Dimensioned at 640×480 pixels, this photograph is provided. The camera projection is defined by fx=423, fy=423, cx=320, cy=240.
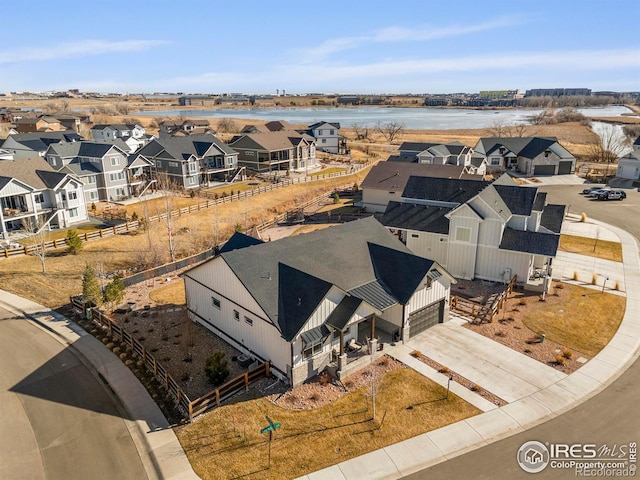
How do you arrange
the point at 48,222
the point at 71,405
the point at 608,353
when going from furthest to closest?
1. the point at 48,222
2. the point at 608,353
3. the point at 71,405

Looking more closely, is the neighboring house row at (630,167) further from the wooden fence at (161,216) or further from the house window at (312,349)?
the house window at (312,349)

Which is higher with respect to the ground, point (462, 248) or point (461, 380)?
point (462, 248)

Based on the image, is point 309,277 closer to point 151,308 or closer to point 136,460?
point 136,460

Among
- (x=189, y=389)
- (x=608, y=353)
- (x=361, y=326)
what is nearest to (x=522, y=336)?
(x=608, y=353)

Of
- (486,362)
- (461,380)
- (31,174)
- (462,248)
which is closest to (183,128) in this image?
(31,174)

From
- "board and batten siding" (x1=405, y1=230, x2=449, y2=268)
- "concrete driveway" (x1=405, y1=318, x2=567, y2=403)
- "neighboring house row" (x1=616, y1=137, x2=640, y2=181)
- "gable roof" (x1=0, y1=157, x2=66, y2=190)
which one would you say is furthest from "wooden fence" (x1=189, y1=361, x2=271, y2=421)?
"neighboring house row" (x1=616, y1=137, x2=640, y2=181)

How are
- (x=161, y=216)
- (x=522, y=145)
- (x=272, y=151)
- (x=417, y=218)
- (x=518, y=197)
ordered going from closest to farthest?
(x=518, y=197), (x=417, y=218), (x=161, y=216), (x=272, y=151), (x=522, y=145)

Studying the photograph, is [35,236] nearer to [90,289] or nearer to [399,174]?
[90,289]

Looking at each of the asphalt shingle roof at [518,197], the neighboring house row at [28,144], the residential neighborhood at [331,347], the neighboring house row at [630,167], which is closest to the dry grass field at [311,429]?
the residential neighborhood at [331,347]
